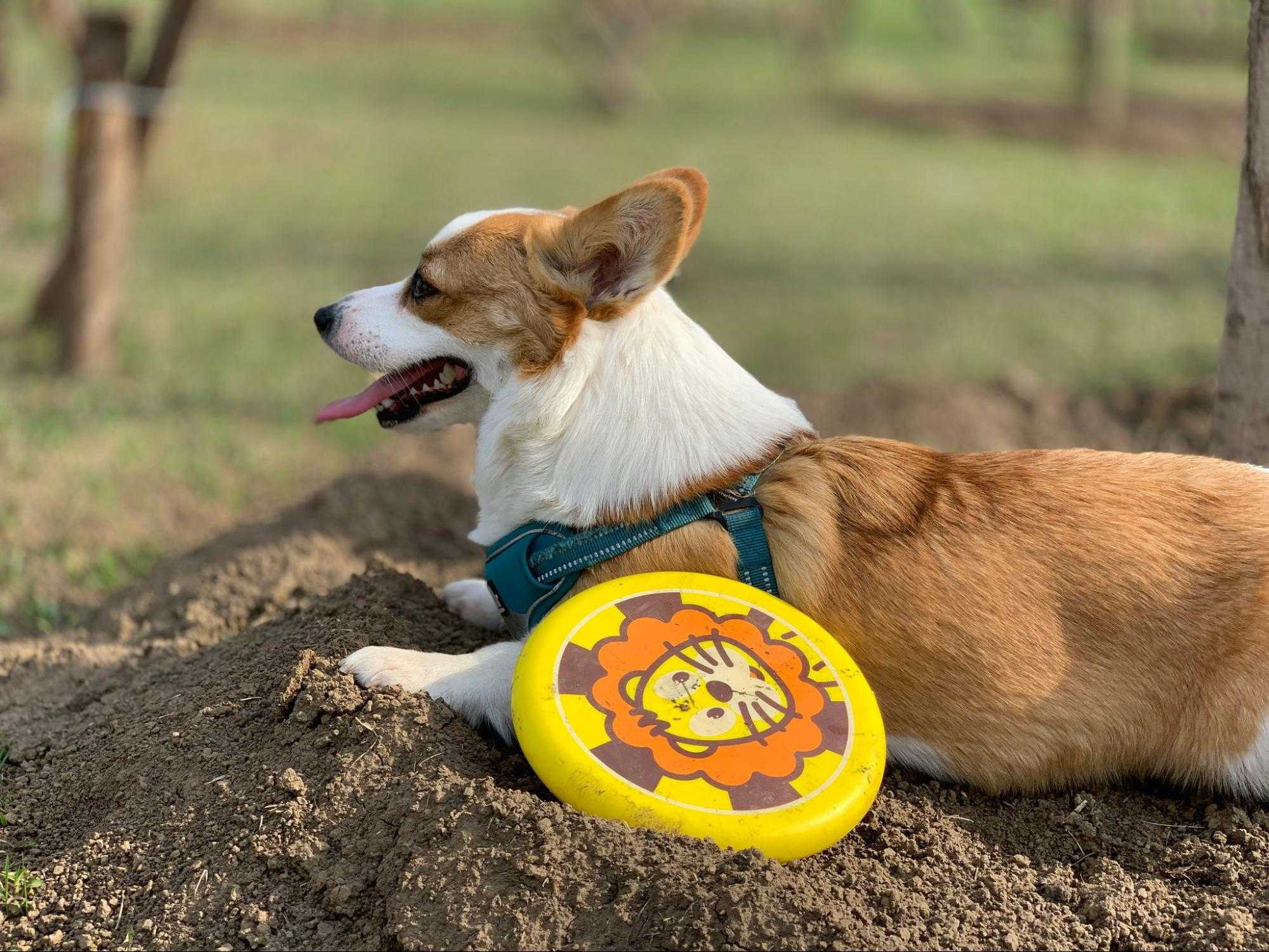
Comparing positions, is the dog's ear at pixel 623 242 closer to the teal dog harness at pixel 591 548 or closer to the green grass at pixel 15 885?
the teal dog harness at pixel 591 548

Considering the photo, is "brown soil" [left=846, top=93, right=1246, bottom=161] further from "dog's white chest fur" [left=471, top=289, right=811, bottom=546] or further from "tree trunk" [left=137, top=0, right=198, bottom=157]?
"dog's white chest fur" [left=471, top=289, right=811, bottom=546]

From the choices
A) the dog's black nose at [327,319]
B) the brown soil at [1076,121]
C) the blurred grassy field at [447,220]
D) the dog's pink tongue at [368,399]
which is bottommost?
the brown soil at [1076,121]

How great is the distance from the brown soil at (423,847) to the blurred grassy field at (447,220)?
167 centimetres

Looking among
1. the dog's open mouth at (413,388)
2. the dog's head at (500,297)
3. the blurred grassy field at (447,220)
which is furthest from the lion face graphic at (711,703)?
the blurred grassy field at (447,220)

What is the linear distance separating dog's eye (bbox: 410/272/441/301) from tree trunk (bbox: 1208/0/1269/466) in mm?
2730

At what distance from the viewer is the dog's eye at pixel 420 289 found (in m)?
3.46

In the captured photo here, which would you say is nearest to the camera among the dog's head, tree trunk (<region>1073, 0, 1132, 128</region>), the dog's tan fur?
the dog's tan fur

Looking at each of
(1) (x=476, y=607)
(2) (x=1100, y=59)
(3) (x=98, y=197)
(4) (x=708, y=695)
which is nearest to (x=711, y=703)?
(4) (x=708, y=695)

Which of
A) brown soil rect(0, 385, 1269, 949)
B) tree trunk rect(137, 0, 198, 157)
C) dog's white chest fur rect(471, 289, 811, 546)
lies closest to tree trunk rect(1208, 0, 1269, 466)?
brown soil rect(0, 385, 1269, 949)

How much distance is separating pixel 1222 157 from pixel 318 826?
543 inches

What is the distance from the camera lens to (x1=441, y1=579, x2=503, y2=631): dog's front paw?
3.76 metres

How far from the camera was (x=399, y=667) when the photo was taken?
3.04 meters

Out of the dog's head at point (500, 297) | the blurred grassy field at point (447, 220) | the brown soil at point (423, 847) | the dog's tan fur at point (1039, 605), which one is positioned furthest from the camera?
the blurred grassy field at point (447, 220)

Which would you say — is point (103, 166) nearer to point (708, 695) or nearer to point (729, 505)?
point (729, 505)
